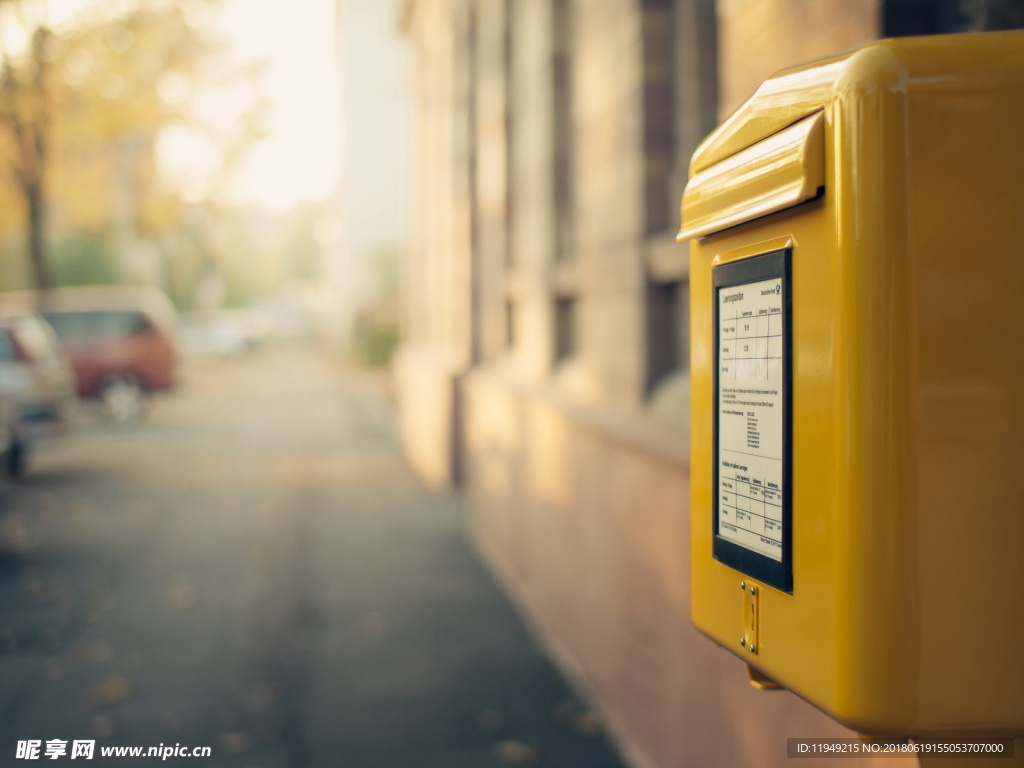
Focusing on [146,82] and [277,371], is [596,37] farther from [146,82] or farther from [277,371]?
[277,371]

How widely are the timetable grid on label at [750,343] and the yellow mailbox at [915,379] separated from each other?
0.11 m

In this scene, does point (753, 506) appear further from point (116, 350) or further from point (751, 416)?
point (116, 350)

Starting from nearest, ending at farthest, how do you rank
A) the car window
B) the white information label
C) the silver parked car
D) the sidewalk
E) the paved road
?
1. the white information label
2. the sidewalk
3. the paved road
4. the silver parked car
5. the car window

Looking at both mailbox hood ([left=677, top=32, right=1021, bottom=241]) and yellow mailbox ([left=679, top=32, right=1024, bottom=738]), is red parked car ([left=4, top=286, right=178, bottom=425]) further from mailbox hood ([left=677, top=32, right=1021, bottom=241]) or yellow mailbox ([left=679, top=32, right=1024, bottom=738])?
yellow mailbox ([left=679, top=32, right=1024, bottom=738])

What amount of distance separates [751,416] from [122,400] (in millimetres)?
19692

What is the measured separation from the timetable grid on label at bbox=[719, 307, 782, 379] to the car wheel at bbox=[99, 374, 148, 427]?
19353 millimetres

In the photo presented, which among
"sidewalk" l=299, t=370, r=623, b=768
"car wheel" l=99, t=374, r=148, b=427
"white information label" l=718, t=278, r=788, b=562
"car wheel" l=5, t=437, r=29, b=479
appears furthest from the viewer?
"car wheel" l=99, t=374, r=148, b=427

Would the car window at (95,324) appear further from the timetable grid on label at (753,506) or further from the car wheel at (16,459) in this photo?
the timetable grid on label at (753,506)

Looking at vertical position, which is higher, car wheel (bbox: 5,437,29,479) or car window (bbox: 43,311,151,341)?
car window (bbox: 43,311,151,341)

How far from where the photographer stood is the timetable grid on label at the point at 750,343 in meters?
1.87

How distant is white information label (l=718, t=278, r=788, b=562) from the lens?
6.14ft

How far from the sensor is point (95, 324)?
779 inches

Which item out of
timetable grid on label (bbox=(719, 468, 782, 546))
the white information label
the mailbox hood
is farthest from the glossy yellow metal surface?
timetable grid on label (bbox=(719, 468, 782, 546))

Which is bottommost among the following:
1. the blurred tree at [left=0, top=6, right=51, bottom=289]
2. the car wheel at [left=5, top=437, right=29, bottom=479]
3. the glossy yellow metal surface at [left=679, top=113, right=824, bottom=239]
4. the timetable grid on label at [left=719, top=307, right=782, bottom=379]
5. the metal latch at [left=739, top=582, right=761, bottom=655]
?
the car wheel at [left=5, top=437, right=29, bottom=479]
